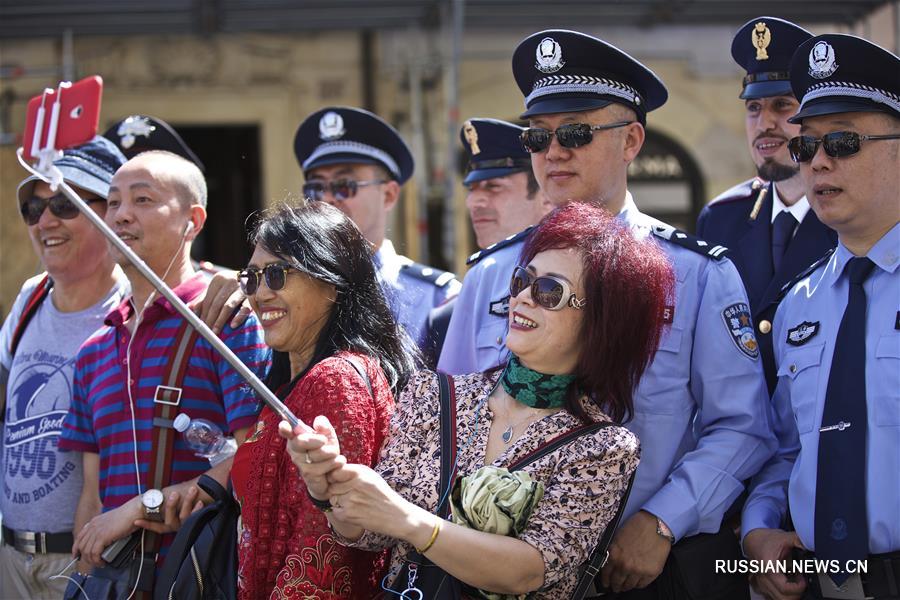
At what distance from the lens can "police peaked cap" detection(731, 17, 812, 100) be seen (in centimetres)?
404

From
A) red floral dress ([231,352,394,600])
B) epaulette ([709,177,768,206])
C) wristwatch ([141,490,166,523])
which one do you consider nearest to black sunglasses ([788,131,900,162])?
epaulette ([709,177,768,206])

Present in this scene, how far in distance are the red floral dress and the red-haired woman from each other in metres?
0.10

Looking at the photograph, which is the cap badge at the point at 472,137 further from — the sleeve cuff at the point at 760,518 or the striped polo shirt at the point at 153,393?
the sleeve cuff at the point at 760,518

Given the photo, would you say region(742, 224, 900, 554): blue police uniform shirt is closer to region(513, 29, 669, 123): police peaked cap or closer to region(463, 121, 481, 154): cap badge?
region(513, 29, 669, 123): police peaked cap

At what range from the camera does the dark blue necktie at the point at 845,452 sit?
2879mm

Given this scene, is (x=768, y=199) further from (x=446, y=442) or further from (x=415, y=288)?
(x=446, y=442)

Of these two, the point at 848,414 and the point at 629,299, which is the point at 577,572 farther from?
the point at 848,414

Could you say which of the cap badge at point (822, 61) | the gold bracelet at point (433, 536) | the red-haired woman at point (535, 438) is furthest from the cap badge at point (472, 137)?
the gold bracelet at point (433, 536)

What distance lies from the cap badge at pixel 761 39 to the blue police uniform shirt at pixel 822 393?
1092mm

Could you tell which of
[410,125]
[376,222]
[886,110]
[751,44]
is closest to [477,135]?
[376,222]

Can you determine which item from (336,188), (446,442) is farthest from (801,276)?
(336,188)

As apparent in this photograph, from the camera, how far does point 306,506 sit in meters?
2.78

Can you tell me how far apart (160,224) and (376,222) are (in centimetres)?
131

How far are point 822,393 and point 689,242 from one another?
1.92 ft
